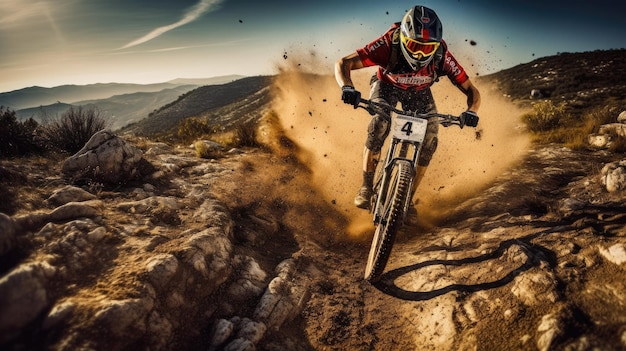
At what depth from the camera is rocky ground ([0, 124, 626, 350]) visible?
2.59 metres

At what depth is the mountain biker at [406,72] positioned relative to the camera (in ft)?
13.3

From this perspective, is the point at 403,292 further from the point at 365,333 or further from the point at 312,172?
the point at 312,172

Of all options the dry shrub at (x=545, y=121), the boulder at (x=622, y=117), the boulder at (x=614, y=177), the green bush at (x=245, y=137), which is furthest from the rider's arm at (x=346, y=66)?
the dry shrub at (x=545, y=121)

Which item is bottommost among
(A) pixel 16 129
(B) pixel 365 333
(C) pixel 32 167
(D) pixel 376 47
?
(B) pixel 365 333

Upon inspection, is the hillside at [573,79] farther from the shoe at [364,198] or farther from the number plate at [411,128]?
the number plate at [411,128]

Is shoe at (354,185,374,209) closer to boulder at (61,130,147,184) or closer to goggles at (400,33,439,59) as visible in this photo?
goggles at (400,33,439,59)

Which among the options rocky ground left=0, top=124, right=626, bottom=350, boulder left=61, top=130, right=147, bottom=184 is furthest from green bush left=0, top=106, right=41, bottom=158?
boulder left=61, top=130, right=147, bottom=184

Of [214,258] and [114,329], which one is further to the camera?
[214,258]

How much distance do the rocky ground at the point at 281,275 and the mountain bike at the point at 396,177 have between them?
705 millimetres

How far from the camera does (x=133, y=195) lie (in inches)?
194

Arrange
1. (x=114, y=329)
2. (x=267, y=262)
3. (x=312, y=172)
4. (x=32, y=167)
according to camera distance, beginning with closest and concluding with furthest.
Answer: (x=114, y=329), (x=267, y=262), (x=32, y=167), (x=312, y=172)

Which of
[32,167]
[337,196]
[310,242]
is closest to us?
[32,167]

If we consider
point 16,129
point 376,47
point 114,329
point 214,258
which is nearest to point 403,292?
point 214,258

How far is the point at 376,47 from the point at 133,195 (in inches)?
194
